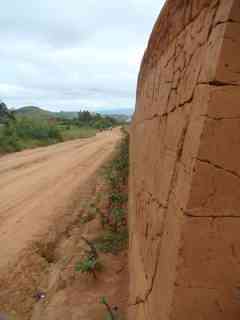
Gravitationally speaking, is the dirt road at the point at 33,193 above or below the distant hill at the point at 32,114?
above

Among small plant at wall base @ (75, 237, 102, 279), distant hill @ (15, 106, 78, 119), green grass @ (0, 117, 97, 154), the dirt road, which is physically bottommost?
distant hill @ (15, 106, 78, 119)

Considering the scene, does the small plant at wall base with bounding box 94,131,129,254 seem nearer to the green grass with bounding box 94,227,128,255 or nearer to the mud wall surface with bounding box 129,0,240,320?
the green grass with bounding box 94,227,128,255

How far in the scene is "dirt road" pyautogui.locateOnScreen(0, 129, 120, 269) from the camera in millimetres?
5750

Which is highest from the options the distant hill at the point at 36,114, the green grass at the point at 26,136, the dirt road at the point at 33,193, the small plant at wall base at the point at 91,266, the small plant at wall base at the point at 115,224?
the small plant at wall base at the point at 91,266

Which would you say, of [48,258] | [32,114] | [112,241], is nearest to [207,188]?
[112,241]

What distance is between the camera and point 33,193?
873 centimetres

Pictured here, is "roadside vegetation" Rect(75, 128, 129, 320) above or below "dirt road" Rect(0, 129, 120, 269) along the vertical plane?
above

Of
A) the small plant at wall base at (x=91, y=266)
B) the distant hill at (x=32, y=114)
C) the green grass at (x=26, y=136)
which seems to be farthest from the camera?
the distant hill at (x=32, y=114)

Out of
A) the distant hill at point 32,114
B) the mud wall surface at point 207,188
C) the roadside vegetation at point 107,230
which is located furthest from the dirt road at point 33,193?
the distant hill at point 32,114

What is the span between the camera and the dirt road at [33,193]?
18.9 ft

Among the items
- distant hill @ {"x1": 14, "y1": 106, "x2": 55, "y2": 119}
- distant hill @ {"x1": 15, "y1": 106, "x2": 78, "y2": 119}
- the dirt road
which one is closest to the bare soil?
the dirt road

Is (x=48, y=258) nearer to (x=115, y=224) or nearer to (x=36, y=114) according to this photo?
(x=115, y=224)

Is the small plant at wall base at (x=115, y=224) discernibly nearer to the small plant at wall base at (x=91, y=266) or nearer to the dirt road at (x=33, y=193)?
the small plant at wall base at (x=91, y=266)

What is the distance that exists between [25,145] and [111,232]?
16860 mm
